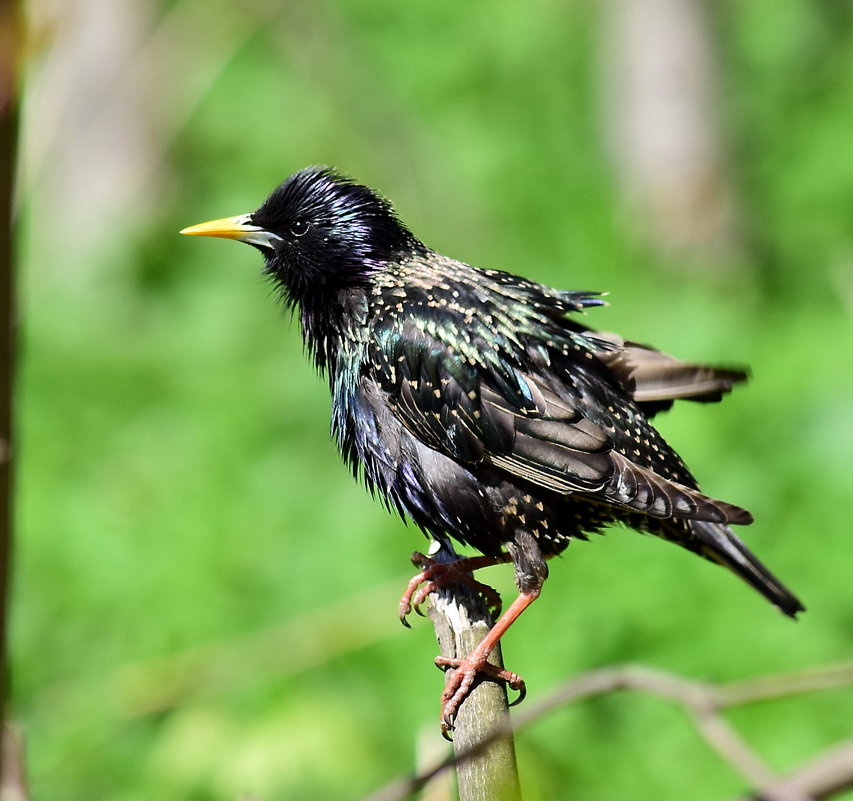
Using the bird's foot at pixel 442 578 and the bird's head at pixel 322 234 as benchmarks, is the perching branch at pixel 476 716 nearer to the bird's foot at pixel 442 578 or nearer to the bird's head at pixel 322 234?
the bird's foot at pixel 442 578

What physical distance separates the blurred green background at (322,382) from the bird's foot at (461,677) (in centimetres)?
81

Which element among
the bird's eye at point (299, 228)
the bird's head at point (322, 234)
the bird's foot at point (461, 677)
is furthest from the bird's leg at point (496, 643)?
the bird's eye at point (299, 228)

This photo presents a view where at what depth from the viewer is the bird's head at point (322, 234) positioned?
10.3 ft

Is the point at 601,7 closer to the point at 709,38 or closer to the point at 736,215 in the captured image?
the point at 709,38

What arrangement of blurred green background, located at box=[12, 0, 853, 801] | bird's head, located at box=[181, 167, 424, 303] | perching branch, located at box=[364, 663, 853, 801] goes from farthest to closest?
blurred green background, located at box=[12, 0, 853, 801] < bird's head, located at box=[181, 167, 424, 303] < perching branch, located at box=[364, 663, 853, 801]

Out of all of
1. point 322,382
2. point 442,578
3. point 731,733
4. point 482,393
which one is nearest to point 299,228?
point 482,393

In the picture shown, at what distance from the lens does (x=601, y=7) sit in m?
8.48

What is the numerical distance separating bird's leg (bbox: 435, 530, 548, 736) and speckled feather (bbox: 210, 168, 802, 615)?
0.04 m

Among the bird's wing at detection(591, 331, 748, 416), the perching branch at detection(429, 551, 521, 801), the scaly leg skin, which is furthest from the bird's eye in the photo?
the scaly leg skin

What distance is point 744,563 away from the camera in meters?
3.13

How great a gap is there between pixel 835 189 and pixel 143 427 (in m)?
4.78

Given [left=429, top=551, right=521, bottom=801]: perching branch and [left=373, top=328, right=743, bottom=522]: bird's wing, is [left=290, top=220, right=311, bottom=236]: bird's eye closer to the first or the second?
[left=373, top=328, right=743, bottom=522]: bird's wing

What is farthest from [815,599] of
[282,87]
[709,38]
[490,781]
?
[282,87]

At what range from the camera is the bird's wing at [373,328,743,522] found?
9.37 feet
